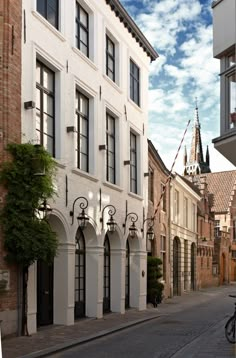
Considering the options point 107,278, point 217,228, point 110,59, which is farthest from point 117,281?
point 217,228

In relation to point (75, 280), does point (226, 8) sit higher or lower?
higher

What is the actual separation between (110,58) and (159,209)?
428 inches

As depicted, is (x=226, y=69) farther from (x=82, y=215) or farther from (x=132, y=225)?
(x=132, y=225)

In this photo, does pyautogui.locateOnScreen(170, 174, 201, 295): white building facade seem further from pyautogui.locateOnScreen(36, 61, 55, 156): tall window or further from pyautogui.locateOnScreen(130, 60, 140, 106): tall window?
pyautogui.locateOnScreen(36, 61, 55, 156): tall window

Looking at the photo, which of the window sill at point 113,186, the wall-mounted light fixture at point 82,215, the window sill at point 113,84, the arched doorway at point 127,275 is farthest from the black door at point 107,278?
the window sill at point 113,84

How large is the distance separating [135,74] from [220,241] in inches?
1408

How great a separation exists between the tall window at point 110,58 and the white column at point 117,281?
6.26 m

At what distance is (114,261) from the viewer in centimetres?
2156

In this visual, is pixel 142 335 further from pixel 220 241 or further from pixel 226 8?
pixel 220 241

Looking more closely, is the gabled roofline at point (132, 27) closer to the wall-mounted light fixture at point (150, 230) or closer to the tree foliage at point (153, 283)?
the wall-mounted light fixture at point (150, 230)

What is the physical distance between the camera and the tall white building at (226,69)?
12172mm

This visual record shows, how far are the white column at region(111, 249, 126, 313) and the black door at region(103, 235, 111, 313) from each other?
11 centimetres

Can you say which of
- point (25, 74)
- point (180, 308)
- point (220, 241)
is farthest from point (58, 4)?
point (220, 241)

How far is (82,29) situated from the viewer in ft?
62.6
